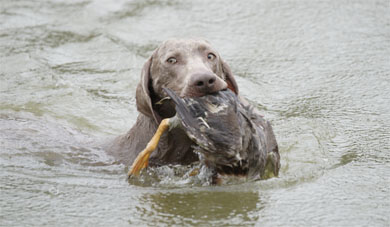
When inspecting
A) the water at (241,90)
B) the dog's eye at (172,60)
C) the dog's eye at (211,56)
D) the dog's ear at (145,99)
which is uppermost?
the dog's eye at (211,56)

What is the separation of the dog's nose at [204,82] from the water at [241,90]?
0.72 metres

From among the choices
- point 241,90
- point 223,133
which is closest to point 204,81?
point 223,133

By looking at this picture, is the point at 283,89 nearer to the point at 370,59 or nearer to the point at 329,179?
the point at 370,59

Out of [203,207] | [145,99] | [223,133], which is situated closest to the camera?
[223,133]

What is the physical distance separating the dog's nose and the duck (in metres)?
0.06

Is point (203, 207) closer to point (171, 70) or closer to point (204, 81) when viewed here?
point (204, 81)

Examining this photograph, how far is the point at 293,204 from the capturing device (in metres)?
4.36

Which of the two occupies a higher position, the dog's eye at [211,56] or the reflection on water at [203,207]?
the dog's eye at [211,56]

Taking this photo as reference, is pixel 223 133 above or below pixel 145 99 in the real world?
above

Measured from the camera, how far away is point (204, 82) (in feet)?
14.6

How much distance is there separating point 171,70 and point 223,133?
1033 millimetres

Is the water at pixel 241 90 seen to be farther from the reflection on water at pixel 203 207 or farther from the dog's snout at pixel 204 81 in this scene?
the dog's snout at pixel 204 81

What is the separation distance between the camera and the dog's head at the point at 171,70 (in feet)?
16.3

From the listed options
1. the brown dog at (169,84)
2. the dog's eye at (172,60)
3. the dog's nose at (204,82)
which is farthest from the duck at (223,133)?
the dog's eye at (172,60)
